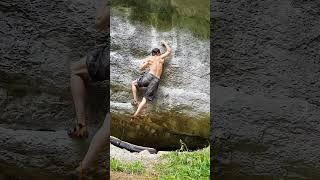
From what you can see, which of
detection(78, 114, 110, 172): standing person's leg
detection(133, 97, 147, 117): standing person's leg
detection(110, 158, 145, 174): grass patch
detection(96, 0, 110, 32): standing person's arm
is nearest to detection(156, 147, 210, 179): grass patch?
detection(110, 158, 145, 174): grass patch

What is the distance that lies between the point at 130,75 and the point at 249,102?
7.96 feet

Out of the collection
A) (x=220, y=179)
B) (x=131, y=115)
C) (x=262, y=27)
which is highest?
(x=262, y=27)

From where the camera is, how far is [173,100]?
3.58 metres

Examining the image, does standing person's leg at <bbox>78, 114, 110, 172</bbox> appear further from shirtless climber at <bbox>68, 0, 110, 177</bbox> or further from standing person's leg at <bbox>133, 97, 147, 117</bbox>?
standing person's leg at <bbox>133, 97, 147, 117</bbox>

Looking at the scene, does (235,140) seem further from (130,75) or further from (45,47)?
(130,75)

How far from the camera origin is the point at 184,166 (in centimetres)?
254

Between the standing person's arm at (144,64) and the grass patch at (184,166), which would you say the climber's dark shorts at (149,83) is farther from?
the grass patch at (184,166)

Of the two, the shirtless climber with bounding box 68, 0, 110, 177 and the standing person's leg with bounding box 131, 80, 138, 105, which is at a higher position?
the shirtless climber with bounding box 68, 0, 110, 177

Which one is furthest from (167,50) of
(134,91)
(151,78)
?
(134,91)

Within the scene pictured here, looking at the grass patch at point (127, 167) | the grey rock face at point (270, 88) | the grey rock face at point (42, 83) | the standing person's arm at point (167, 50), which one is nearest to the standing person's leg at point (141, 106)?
the standing person's arm at point (167, 50)

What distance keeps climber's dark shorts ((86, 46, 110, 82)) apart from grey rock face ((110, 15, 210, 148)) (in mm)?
2448

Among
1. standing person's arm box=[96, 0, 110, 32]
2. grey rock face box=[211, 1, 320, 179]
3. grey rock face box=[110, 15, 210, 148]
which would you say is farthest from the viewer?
grey rock face box=[110, 15, 210, 148]

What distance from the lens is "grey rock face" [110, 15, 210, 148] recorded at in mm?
3555

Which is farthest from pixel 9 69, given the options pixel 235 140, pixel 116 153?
pixel 116 153
